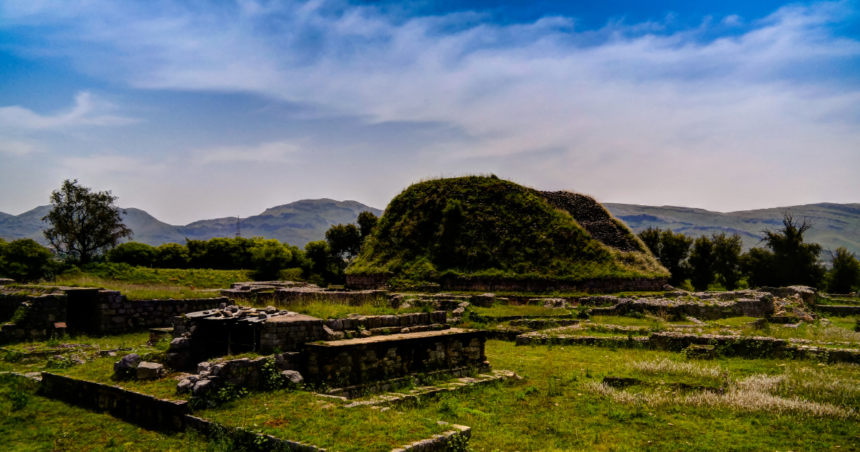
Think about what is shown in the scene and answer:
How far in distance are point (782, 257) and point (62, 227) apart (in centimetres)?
6547

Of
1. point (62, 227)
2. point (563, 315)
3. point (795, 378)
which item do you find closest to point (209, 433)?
point (795, 378)

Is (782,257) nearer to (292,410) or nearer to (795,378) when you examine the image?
(795,378)

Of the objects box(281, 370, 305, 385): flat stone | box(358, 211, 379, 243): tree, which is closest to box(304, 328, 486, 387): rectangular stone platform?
box(281, 370, 305, 385): flat stone

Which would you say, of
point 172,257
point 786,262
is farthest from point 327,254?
point 786,262

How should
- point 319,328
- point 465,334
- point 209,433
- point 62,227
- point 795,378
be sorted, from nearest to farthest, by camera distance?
point 209,433 < point 319,328 < point 795,378 < point 465,334 < point 62,227

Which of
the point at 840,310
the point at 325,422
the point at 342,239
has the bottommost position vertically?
the point at 840,310

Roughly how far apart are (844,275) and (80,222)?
238 ft

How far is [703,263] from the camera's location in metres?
46.6

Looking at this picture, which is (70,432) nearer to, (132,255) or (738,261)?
(132,255)

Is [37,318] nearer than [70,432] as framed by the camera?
No

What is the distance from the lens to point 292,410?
7.41 meters

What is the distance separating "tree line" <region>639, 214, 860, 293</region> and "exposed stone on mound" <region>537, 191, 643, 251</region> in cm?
836

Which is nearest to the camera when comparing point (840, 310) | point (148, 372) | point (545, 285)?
point (148, 372)

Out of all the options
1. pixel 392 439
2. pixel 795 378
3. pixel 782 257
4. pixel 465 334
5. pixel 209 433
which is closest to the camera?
pixel 392 439
